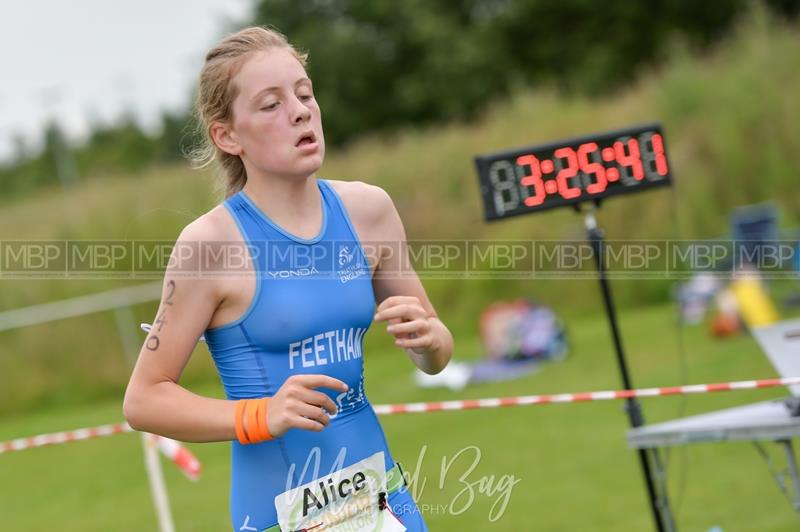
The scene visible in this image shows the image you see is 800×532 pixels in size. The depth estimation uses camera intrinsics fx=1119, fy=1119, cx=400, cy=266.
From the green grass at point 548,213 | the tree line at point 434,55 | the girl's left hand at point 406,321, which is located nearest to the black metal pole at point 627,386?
the girl's left hand at point 406,321

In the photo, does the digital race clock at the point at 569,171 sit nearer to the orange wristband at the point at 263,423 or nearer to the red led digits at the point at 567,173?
the red led digits at the point at 567,173

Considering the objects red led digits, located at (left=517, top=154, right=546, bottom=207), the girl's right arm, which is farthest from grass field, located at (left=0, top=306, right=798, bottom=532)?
the girl's right arm

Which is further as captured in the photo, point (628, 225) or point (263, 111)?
point (628, 225)

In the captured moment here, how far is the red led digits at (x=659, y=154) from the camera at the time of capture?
202 inches

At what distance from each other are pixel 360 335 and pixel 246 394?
0.34 metres

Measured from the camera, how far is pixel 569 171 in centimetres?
508

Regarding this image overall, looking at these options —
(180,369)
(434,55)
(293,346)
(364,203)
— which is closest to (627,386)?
(364,203)

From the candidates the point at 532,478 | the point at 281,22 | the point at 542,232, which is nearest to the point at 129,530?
the point at 532,478

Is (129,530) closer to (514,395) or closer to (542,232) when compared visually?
(514,395)

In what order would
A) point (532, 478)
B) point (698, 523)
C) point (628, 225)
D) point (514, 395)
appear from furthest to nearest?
1. point (628, 225)
2. point (514, 395)
3. point (532, 478)
4. point (698, 523)

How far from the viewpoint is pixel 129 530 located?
7.97 m

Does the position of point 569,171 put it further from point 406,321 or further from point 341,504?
point 341,504

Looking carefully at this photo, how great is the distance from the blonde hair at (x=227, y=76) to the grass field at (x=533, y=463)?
2087 mm

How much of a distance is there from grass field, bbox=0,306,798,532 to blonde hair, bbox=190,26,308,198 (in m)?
2.09
